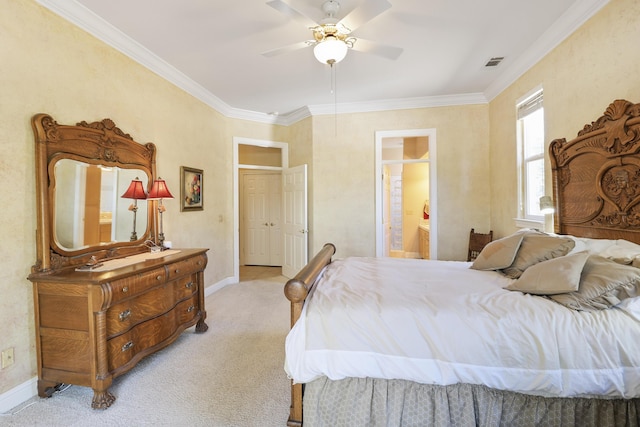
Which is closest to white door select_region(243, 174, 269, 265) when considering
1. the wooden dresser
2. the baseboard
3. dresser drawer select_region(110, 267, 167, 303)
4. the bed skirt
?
dresser drawer select_region(110, 267, 167, 303)

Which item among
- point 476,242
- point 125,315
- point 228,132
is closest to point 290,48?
point 125,315

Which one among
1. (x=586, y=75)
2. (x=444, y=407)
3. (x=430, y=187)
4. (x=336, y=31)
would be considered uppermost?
(x=336, y=31)

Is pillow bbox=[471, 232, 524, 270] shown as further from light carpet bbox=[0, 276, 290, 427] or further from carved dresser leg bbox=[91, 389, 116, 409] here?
carved dresser leg bbox=[91, 389, 116, 409]

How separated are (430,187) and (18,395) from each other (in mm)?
4699

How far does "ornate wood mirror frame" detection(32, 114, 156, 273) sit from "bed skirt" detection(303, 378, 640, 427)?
204cm

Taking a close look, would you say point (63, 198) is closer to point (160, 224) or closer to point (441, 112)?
point (160, 224)

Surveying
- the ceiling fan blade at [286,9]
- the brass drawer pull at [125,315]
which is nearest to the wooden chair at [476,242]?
the ceiling fan blade at [286,9]

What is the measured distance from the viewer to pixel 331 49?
209 cm

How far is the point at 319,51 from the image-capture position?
213cm

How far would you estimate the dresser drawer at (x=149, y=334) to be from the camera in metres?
1.94

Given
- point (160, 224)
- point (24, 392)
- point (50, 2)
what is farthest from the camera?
point (160, 224)

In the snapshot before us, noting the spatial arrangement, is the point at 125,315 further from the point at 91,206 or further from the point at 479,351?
the point at 479,351

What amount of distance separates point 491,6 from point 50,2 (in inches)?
132

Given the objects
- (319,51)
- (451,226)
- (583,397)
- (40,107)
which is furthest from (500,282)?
(40,107)
